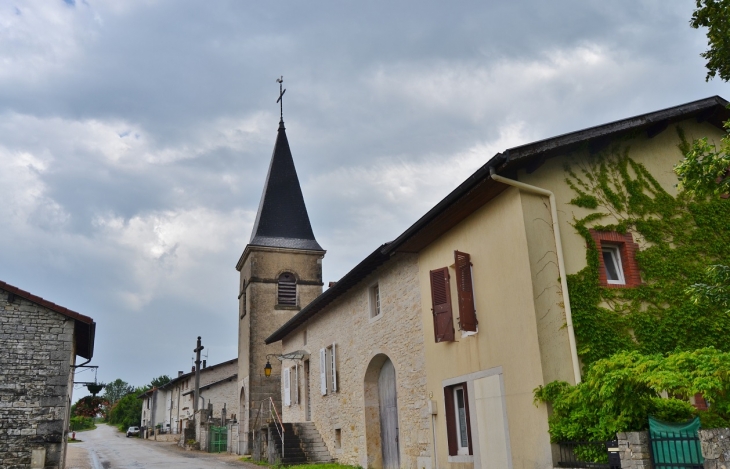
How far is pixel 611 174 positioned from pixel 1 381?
42.5 ft

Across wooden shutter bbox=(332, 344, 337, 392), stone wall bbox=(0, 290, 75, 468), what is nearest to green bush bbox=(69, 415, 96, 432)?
wooden shutter bbox=(332, 344, 337, 392)

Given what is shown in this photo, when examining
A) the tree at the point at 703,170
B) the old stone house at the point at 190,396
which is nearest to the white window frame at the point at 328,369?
the tree at the point at 703,170

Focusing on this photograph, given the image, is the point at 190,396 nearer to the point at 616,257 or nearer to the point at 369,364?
the point at 369,364

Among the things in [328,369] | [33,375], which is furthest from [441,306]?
[33,375]

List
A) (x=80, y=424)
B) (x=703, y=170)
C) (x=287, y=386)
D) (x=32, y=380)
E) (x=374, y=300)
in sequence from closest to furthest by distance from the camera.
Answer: (x=703, y=170) → (x=32, y=380) → (x=374, y=300) → (x=287, y=386) → (x=80, y=424)

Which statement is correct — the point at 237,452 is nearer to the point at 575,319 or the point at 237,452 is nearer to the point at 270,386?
the point at 270,386

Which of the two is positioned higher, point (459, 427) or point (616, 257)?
point (616, 257)

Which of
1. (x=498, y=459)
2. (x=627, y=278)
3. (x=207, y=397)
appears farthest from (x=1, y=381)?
(x=207, y=397)

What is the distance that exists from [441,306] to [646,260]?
349 centimetres

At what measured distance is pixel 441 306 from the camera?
11188mm

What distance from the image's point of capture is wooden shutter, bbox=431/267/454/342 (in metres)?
10.9

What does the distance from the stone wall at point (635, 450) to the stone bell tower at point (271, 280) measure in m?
19.2

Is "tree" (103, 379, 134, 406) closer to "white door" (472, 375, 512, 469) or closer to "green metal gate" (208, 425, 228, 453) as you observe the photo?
"green metal gate" (208, 425, 228, 453)

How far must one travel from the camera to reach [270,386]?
25109 millimetres
